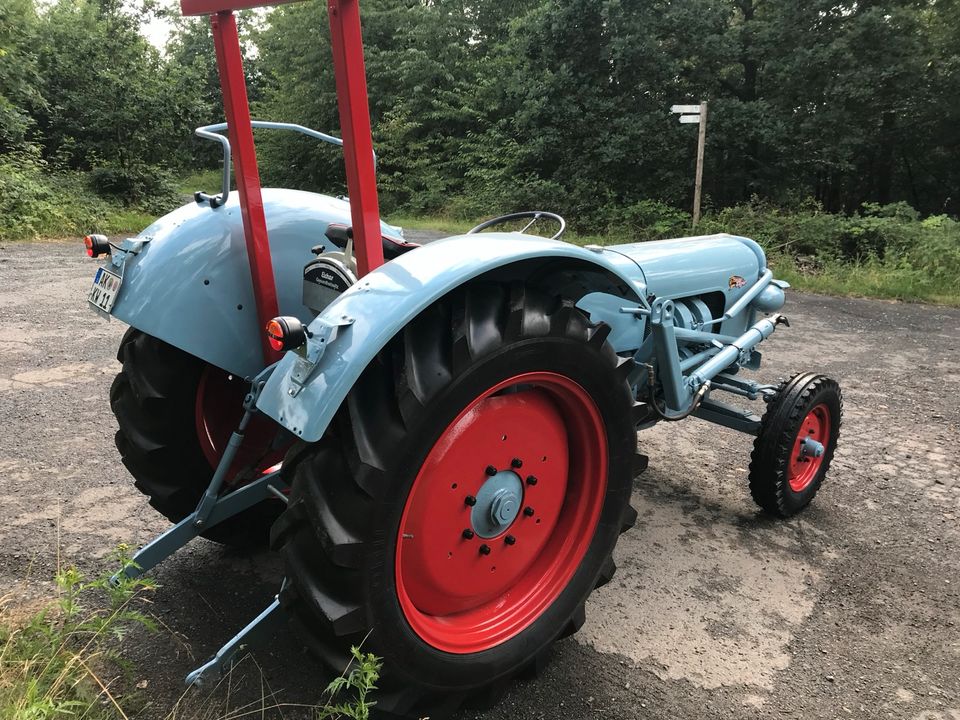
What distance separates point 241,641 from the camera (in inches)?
66.1

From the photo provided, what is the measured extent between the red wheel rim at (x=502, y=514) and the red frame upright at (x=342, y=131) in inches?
20.4

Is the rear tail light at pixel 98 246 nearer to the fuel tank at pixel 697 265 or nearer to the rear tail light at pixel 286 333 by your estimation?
the rear tail light at pixel 286 333

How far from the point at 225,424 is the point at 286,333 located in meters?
0.98

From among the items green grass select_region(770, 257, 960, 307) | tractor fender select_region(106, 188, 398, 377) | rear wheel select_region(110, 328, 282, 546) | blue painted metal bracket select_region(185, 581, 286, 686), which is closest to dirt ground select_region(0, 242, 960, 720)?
blue painted metal bracket select_region(185, 581, 286, 686)

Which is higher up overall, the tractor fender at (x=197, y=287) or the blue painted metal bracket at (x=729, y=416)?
the tractor fender at (x=197, y=287)

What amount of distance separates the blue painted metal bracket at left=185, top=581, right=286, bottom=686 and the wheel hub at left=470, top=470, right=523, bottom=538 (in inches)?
20.6

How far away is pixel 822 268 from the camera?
9.12 metres

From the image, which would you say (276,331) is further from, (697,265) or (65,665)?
(697,265)

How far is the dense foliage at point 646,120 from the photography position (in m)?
11.2

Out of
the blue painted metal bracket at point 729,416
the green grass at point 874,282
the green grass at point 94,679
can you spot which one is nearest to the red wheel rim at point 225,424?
the green grass at point 94,679

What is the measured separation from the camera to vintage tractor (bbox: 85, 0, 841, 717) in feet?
4.80

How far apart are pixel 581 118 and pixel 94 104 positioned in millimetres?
9938

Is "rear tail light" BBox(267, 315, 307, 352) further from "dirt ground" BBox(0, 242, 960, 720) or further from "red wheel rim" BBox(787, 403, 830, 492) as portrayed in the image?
"red wheel rim" BBox(787, 403, 830, 492)

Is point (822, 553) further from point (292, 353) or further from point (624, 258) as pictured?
point (292, 353)
